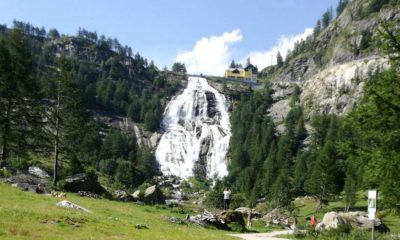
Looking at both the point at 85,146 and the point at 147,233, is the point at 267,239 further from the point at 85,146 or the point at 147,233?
the point at 85,146

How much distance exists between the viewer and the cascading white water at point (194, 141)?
505 feet

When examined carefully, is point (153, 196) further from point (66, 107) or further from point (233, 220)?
point (233, 220)

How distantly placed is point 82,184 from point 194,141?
419ft

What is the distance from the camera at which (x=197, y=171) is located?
491 ft

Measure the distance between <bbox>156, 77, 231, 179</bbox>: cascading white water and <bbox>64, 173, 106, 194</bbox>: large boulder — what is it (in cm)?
10559

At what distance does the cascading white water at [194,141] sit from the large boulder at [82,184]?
10559cm

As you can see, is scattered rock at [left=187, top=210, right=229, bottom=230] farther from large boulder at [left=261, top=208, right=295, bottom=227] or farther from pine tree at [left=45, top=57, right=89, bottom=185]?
pine tree at [left=45, top=57, right=89, bottom=185]

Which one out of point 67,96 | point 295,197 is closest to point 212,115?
point 295,197

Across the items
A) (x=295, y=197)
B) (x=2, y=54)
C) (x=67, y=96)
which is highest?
(x=2, y=54)

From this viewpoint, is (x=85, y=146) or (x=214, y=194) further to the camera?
(x=214, y=194)

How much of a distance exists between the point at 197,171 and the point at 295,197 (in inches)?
1859

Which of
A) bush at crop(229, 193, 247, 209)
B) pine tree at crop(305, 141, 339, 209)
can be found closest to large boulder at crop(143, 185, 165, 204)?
bush at crop(229, 193, 247, 209)

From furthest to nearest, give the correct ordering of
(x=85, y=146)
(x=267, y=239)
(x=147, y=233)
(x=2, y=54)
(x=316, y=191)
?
(x=316, y=191) → (x=85, y=146) → (x=2, y=54) → (x=267, y=239) → (x=147, y=233)

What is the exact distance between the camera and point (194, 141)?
6609 inches
